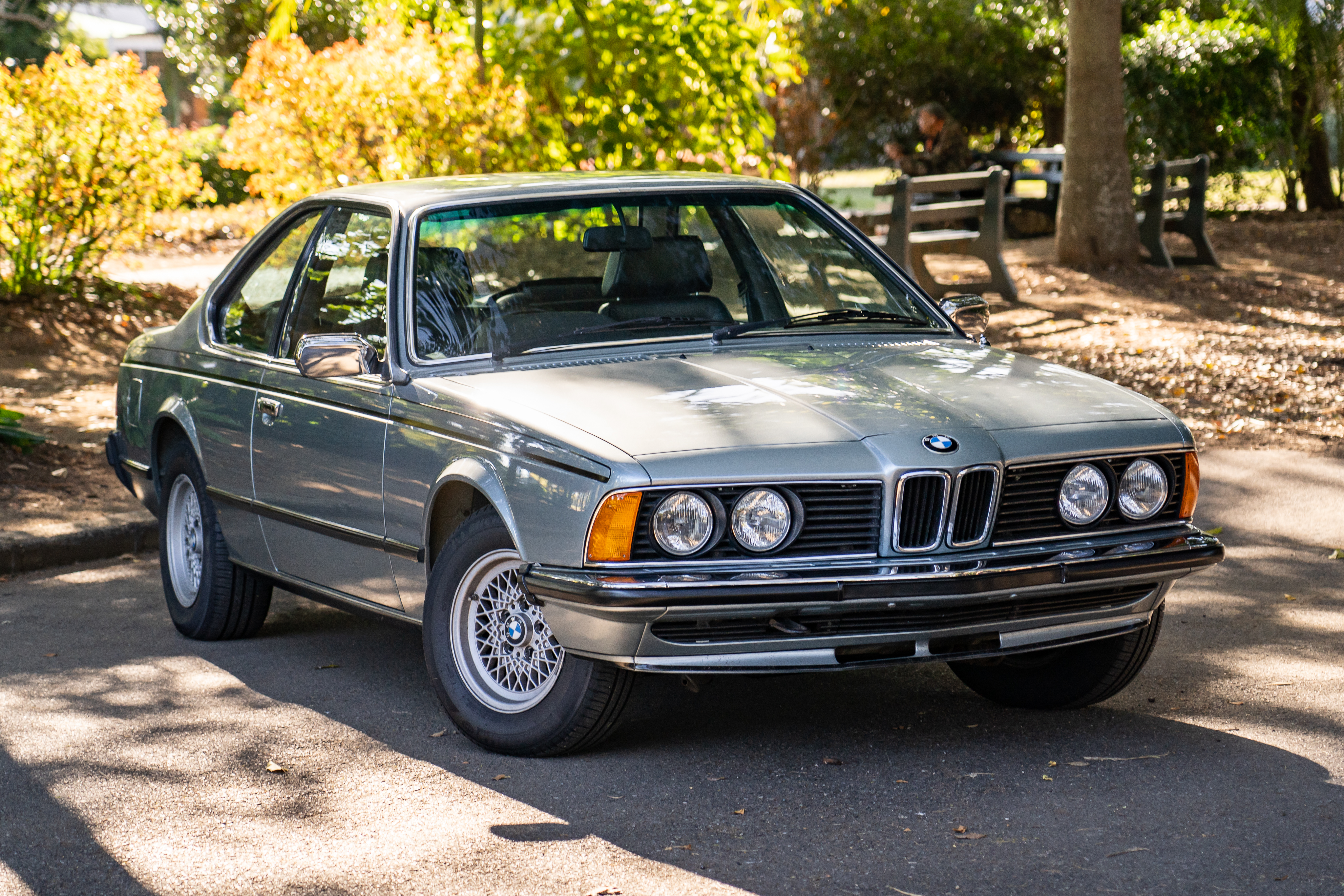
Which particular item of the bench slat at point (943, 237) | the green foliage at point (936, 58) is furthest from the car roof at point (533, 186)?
the green foliage at point (936, 58)

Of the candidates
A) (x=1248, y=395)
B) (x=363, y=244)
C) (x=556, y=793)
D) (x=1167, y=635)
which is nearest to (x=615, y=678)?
(x=556, y=793)

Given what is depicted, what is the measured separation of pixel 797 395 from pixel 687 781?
1113mm

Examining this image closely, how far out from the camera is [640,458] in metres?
4.00

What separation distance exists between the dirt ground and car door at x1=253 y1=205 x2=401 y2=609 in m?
3.02

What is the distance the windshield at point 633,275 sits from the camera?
16.6 feet

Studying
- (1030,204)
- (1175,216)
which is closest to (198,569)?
(1175,216)

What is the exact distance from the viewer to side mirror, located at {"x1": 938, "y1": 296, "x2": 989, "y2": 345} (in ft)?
Result: 18.4

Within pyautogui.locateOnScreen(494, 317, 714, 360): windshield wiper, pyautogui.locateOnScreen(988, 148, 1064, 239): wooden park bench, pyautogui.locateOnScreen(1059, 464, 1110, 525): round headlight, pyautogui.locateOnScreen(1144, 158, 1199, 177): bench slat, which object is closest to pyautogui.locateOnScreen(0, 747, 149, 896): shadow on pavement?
pyautogui.locateOnScreen(494, 317, 714, 360): windshield wiper

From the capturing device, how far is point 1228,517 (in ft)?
25.4

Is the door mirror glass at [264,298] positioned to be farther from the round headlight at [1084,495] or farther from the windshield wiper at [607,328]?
the round headlight at [1084,495]

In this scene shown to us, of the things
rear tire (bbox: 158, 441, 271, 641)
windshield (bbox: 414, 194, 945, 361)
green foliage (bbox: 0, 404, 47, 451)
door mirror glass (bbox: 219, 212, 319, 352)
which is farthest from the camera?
green foliage (bbox: 0, 404, 47, 451)

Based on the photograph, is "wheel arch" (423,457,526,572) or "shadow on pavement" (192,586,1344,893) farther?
"wheel arch" (423,457,526,572)

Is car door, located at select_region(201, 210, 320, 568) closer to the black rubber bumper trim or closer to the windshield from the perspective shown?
the windshield

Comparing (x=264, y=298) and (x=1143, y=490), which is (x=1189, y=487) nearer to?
(x=1143, y=490)
